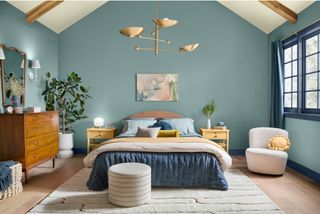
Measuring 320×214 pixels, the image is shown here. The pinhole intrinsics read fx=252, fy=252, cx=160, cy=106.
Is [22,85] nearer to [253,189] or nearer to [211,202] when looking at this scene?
[211,202]

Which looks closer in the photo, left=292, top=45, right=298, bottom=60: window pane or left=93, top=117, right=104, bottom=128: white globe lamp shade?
left=292, top=45, right=298, bottom=60: window pane

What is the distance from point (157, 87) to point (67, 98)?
2066 mm

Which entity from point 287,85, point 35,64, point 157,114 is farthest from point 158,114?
point 287,85

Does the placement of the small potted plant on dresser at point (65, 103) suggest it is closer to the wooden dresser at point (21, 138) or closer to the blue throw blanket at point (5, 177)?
the wooden dresser at point (21, 138)

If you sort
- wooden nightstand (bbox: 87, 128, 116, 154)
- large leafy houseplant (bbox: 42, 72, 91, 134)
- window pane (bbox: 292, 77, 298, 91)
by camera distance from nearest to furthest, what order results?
window pane (bbox: 292, 77, 298, 91), large leafy houseplant (bbox: 42, 72, 91, 134), wooden nightstand (bbox: 87, 128, 116, 154)

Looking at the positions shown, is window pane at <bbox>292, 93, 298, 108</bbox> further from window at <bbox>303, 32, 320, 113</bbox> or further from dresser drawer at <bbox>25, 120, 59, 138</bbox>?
dresser drawer at <bbox>25, 120, 59, 138</bbox>

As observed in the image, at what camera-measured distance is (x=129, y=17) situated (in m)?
5.70

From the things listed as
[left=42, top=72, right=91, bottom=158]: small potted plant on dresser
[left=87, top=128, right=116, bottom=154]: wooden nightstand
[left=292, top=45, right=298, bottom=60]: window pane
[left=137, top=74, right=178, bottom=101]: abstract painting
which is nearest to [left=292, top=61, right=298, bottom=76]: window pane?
[left=292, top=45, right=298, bottom=60]: window pane

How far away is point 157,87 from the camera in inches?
224

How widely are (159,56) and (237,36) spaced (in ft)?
5.94

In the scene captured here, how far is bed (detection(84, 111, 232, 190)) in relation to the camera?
338 cm

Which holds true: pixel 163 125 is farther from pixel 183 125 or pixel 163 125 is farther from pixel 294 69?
pixel 294 69

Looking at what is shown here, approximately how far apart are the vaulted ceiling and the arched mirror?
2.75ft

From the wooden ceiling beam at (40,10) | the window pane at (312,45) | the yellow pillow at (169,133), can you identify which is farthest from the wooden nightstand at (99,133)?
the window pane at (312,45)
